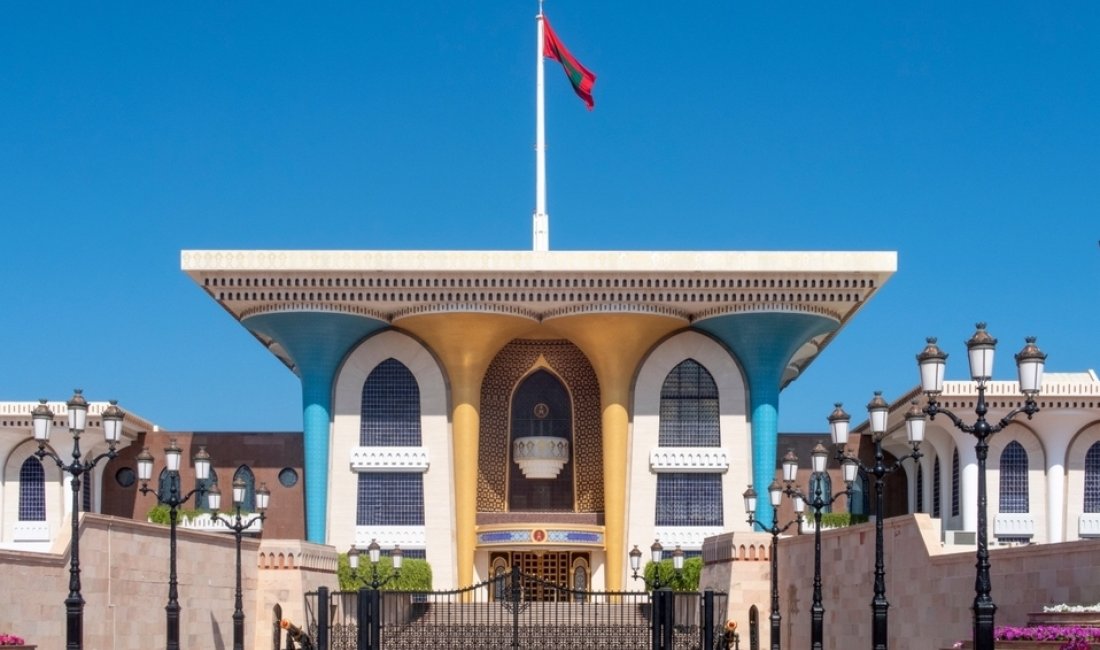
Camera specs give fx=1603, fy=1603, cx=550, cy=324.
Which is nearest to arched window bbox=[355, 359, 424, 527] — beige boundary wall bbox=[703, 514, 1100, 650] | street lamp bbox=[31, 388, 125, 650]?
beige boundary wall bbox=[703, 514, 1100, 650]

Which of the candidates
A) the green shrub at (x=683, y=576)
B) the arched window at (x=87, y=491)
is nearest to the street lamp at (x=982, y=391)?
the green shrub at (x=683, y=576)

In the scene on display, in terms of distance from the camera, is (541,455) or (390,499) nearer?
(390,499)

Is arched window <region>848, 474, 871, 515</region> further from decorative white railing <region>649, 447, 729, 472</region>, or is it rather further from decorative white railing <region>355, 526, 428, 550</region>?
decorative white railing <region>355, 526, 428, 550</region>

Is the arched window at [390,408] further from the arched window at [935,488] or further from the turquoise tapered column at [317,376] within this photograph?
the arched window at [935,488]

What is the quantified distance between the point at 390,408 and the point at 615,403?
7.21 metres

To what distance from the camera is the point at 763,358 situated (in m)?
50.6

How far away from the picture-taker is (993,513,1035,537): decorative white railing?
51.6 metres

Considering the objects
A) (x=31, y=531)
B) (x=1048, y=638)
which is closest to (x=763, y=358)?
(x=31, y=531)

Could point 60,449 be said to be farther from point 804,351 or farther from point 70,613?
point 70,613

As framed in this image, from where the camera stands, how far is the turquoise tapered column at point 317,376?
50.0m

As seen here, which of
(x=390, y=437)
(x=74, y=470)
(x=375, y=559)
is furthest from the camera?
(x=390, y=437)

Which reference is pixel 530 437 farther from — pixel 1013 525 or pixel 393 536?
pixel 1013 525

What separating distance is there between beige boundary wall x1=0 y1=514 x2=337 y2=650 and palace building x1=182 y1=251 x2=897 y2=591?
9779 millimetres

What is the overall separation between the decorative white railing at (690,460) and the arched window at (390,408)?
7.67 m
